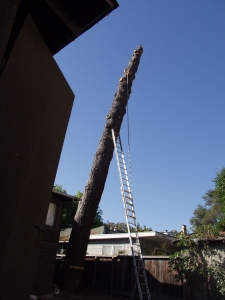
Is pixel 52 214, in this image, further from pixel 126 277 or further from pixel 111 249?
pixel 111 249

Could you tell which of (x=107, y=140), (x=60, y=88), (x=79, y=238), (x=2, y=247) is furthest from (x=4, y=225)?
(x=107, y=140)

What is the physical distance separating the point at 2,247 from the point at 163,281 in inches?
363

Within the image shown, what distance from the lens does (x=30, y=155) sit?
2219mm

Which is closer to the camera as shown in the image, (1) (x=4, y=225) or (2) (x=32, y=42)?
(1) (x=4, y=225)

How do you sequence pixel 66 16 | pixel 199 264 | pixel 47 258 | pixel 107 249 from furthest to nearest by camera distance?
1. pixel 107 249
2. pixel 47 258
3. pixel 199 264
4. pixel 66 16

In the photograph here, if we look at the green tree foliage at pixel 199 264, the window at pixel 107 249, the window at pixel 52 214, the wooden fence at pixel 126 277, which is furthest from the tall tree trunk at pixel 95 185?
the window at pixel 107 249

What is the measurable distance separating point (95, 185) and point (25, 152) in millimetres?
8492

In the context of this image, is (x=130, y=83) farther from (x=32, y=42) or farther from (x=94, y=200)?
(x=32, y=42)

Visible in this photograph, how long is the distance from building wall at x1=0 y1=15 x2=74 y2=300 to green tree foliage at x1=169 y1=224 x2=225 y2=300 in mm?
7321

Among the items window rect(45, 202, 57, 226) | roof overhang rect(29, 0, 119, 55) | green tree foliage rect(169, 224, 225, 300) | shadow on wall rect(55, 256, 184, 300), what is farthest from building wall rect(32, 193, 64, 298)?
roof overhang rect(29, 0, 119, 55)

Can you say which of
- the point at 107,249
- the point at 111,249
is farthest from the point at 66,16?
the point at 107,249

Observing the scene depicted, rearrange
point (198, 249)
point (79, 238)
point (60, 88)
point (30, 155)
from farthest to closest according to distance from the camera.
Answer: point (79, 238) → point (198, 249) → point (60, 88) → point (30, 155)

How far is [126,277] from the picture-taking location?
1102 centimetres

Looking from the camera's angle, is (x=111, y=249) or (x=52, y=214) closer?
(x=52, y=214)
